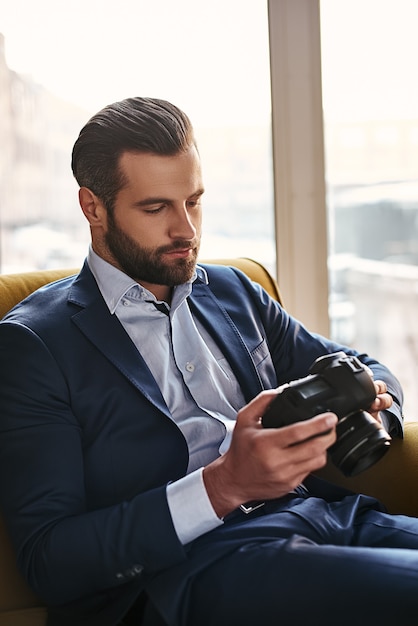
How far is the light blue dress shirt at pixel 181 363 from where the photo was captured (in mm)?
1580

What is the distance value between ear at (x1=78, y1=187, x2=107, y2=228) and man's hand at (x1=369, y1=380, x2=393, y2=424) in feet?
1.97

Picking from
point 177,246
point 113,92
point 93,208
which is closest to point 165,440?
point 177,246

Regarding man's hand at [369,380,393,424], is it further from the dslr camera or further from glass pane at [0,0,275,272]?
glass pane at [0,0,275,272]

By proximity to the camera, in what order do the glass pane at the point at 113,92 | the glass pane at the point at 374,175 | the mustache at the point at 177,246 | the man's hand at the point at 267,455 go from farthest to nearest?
the glass pane at the point at 374,175, the glass pane at the point at 113,92, the mustache at the point at 177,246, the man's hand at the point at 267,455

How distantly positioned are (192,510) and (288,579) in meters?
0.17

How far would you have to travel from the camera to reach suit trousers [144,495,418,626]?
1238 mm

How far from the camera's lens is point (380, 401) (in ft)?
5.28

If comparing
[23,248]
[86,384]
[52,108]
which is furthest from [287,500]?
[52,108]

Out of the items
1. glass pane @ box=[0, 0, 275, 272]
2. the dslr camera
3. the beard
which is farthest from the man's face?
glass pane @ box=[0, 0, 275, 272]

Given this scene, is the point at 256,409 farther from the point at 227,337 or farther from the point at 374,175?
the point at 374,175

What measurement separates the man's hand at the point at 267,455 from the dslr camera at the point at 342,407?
3 cm

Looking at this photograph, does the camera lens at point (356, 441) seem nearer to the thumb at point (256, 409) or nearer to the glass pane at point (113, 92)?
the thumb at point (256, 409)

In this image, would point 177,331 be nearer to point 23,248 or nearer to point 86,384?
point 86,384

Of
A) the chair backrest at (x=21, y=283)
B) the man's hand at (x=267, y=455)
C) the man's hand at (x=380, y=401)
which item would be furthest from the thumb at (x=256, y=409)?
the chair backrest at (x=21, y=283)
